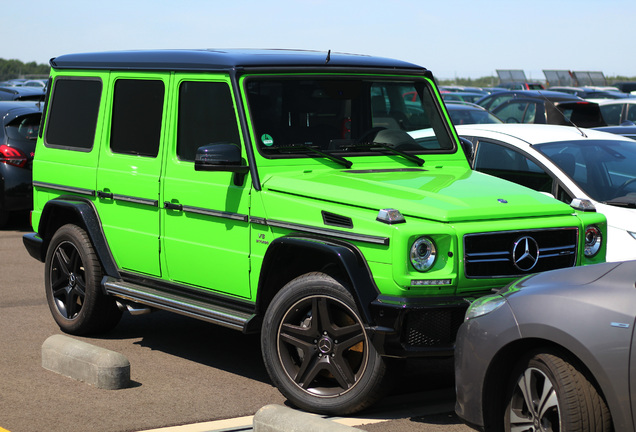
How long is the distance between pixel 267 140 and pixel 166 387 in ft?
5.71

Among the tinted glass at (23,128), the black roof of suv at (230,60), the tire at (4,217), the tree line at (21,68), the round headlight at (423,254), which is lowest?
the tree line at (21,68)

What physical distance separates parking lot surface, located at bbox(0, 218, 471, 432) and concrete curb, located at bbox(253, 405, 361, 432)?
0.53 metres

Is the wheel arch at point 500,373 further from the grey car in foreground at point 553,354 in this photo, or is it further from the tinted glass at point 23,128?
the tinted glass at point 23,128

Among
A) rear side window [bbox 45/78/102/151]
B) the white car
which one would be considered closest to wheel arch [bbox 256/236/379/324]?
rear side window [bbox 45/78/102/151]

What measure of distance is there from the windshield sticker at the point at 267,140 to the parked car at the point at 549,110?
9.46m

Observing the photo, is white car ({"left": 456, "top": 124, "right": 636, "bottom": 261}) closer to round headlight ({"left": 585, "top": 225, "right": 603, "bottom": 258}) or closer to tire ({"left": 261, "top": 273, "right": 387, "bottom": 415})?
round headlight ({"left": 585, "top": 225, "right": 603, "bottom": 258})

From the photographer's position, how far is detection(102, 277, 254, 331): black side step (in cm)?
643

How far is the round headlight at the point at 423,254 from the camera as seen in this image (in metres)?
5.54

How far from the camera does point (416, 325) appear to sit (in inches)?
217

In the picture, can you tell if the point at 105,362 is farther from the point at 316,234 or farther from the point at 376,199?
the point at 376,199

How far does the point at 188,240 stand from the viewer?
6.86 m

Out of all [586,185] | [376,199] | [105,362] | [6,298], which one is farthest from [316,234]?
[6,298]

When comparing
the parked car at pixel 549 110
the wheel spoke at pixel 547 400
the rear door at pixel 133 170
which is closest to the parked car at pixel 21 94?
the parked car at pixel 549 110

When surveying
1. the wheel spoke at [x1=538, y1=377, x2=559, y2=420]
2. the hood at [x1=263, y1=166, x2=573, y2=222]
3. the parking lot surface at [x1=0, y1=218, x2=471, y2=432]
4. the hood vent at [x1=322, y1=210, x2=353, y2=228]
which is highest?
the hood at [x1=263, y1=166, x2=573, y2=222]
